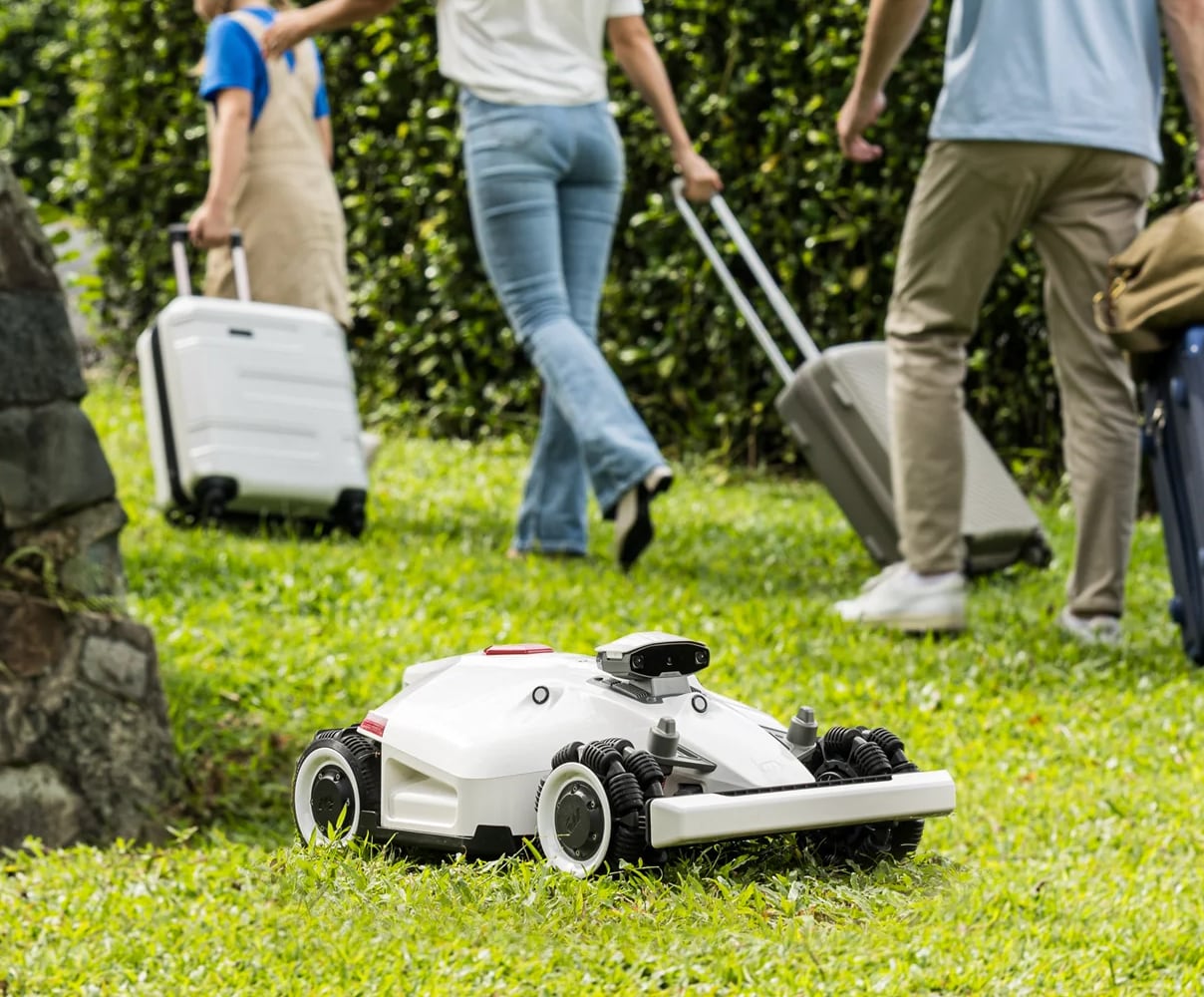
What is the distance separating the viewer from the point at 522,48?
182 inches

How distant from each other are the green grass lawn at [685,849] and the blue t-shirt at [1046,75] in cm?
127

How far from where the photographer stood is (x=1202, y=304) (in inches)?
149

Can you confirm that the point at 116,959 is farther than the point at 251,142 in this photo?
No

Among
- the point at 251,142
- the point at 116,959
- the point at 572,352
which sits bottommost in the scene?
the point at 116,959

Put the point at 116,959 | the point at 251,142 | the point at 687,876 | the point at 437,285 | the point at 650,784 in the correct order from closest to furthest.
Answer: the point at 650,784 < the point at 687,876 < the point at 116,959 < the point at 251,142 < the point at 437,285

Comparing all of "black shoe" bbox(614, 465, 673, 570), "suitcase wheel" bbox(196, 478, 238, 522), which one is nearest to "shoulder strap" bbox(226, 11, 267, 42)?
"suitcase wheel" bbox(196, 478, 238, 522)

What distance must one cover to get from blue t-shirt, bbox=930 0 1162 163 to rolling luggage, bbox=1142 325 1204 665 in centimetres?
57

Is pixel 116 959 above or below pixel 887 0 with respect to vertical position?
below

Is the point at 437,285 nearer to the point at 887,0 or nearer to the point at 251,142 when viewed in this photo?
the point at 251,142

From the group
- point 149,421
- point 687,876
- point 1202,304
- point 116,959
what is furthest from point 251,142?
point 687,876

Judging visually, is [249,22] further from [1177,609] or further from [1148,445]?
[1177,609]

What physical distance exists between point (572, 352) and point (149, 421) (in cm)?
153

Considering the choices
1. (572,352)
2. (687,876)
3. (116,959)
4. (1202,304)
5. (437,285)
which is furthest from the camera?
(437,285)

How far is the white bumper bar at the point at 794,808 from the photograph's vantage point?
117 cm
